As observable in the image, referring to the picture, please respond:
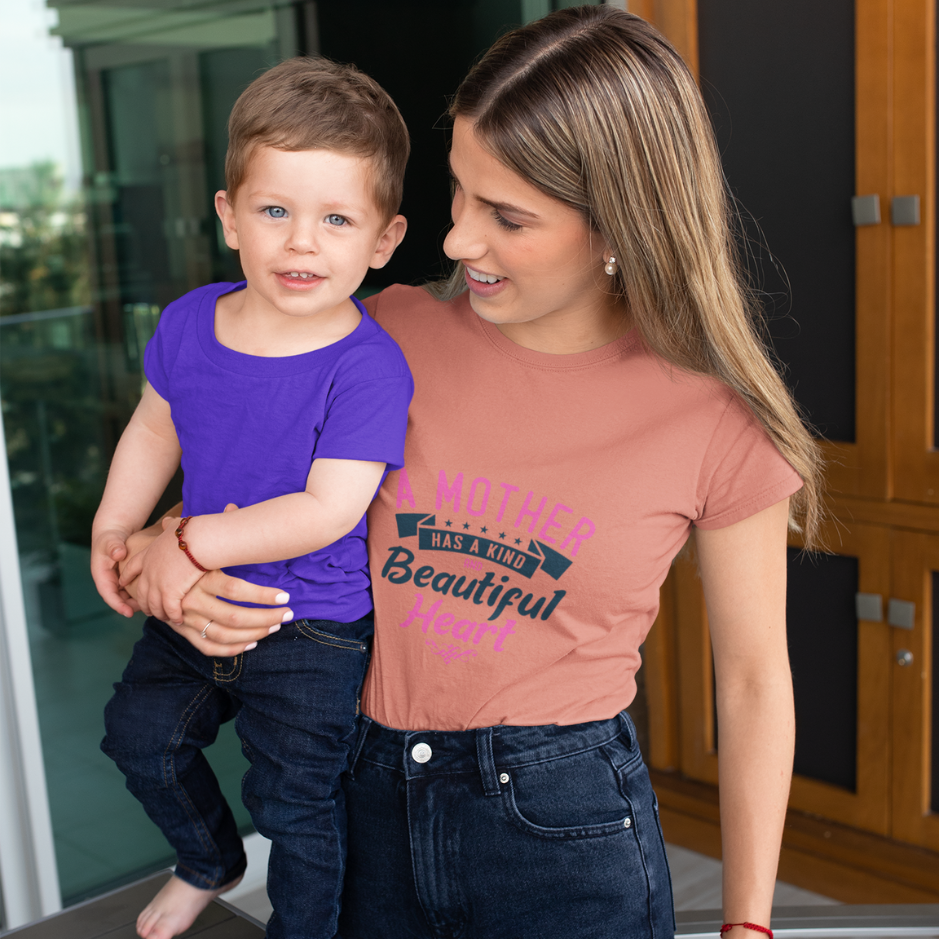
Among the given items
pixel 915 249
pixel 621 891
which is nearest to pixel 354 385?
pixel 621 891

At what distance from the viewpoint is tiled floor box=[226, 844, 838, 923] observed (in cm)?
244

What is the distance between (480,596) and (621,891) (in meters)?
0.32

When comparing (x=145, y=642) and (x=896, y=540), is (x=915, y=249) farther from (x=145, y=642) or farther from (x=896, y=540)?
(x=145, y=642)

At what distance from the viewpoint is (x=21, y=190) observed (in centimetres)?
184

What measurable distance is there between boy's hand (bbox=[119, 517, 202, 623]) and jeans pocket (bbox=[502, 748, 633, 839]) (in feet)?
1.21

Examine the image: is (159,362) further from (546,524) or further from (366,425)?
(546,524)

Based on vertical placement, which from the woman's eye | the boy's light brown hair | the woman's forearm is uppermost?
the boy's light brown hair

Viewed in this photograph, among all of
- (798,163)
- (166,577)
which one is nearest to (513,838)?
(166,577)

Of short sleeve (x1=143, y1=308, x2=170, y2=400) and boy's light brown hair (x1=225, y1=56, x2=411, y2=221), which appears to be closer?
boy's light brown hair (x1=225, y1=56, x2=411, y2=221)

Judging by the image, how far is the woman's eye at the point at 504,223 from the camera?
1.03 metres

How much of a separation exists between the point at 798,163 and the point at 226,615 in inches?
72.0

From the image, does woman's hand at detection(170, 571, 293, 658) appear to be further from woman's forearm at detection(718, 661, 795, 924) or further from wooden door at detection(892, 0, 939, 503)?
wooden door at detection(892, 0, 939, 503)

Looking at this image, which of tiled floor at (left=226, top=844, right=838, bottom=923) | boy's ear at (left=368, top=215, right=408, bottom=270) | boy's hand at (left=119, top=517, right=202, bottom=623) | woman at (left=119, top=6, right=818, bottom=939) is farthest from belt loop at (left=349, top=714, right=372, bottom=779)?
tiled floor at (left=226, top=844, right=838, bottom=923)

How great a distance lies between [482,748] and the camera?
1023mm
